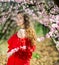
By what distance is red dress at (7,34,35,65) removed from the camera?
1.28 m

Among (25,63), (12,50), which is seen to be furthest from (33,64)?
(12,50)

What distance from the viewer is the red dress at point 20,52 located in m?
1.28

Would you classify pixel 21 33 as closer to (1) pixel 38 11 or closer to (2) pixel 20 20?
(2) pixel 20 20

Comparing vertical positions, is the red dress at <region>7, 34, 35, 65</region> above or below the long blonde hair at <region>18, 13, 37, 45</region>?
below

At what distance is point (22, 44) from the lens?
4.25 ft

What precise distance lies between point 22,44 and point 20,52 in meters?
0.05

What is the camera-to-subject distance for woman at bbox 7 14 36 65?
128cm

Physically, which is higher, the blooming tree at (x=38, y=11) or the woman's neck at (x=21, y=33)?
the blooming tree at (x=38, y=11)

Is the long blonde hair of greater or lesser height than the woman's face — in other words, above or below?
below

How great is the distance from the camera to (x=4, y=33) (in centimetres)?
130

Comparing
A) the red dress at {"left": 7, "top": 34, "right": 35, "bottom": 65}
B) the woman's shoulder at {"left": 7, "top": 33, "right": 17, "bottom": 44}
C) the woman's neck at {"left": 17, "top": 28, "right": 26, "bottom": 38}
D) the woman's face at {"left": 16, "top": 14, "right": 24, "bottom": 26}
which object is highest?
the woman's face at {"left": 16, "top": 14, "right": 24, "bottom": 26}

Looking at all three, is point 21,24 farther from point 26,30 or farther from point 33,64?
point 33,64

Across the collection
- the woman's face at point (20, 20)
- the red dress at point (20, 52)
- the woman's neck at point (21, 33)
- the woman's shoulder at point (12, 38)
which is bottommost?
the red dress at point (20, 52)

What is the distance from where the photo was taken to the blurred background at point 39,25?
1.30m
